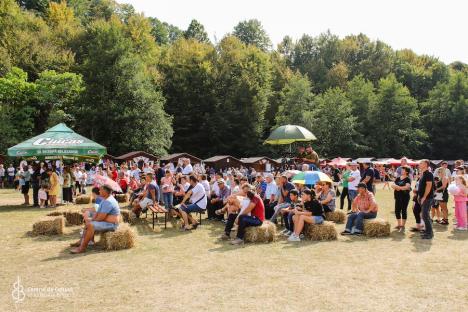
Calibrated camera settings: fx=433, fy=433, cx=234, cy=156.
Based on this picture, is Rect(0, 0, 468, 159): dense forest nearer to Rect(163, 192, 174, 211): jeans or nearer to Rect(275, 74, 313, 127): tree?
Rect(275, 74, 313, 127): tree

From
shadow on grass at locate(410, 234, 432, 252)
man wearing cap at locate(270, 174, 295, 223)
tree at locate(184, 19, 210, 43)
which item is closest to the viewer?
shadow on grass at locate(410, 234, 432, 252)

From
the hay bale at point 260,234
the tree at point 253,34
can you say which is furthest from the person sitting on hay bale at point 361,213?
the tree at point 253,34

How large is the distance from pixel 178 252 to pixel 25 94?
3994 cm

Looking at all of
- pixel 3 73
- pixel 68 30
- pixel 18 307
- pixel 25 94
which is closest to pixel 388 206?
pixel 18 307

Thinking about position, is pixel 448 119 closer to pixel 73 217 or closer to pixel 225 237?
pixel 225 237

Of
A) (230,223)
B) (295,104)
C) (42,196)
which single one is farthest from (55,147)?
(295,104)

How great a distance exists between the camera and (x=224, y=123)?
191ft

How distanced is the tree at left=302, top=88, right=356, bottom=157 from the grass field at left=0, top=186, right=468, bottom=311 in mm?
48811

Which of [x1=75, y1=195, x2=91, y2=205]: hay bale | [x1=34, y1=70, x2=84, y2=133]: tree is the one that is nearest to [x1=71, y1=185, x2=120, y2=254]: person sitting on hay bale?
[x1=75, y1=195, x2=91, y2=205]: hay bale

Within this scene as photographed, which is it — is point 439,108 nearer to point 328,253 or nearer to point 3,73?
point 3,73

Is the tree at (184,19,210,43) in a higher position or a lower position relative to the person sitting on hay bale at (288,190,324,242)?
higher

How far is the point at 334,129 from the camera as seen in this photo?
59.9 metres

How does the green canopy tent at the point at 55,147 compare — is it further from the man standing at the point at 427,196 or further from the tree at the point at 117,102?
the tree at the point at 117,102

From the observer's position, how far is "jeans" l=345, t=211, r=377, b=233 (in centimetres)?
1144
